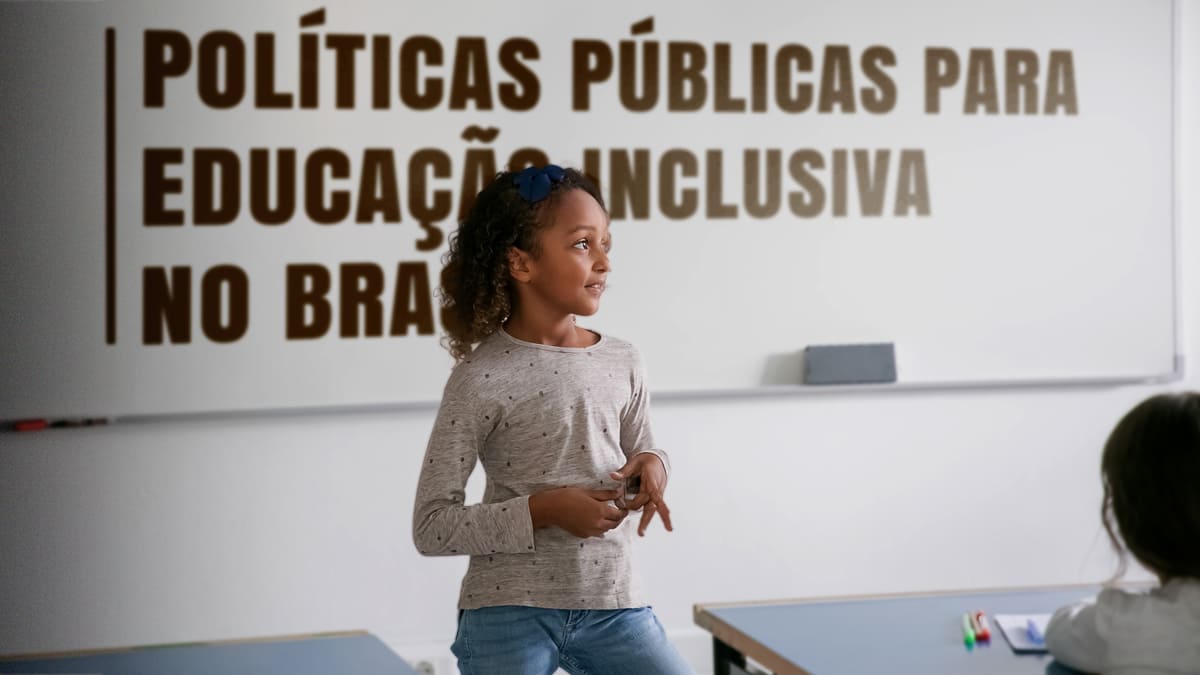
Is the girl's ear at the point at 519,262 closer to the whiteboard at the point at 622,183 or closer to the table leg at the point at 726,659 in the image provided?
the table leg at the point at 726,659

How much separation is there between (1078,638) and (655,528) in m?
1.85

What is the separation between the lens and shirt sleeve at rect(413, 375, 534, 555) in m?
1.52

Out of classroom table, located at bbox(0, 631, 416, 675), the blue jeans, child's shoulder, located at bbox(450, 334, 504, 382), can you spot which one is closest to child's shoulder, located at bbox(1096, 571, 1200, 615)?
the blue jeans

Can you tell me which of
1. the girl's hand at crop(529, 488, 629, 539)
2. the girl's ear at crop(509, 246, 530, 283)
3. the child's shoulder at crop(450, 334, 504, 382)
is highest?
the girl's ear at crop(509, 246, 530, 283)

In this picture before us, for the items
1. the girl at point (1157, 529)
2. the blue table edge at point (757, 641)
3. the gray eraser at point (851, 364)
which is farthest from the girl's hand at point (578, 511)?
the gray eraser at point (851, 364)

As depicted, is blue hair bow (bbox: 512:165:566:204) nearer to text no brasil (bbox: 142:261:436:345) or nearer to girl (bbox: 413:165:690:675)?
girl (bbox: 413:165:690:675)

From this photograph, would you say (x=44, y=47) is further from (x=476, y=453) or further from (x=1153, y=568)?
(x=1153, y=568)

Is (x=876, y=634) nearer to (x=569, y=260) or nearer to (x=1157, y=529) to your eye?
(x=1157, y=529)

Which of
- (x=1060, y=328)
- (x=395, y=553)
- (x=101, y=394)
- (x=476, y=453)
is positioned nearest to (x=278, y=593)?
(x=395, y=553)

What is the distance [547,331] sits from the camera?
65.2 inches

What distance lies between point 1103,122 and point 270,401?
2245mm

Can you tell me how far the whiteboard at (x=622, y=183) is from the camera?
2.99m

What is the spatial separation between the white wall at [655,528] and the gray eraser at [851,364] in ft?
0.29

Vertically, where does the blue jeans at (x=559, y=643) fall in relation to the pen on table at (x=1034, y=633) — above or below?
above
